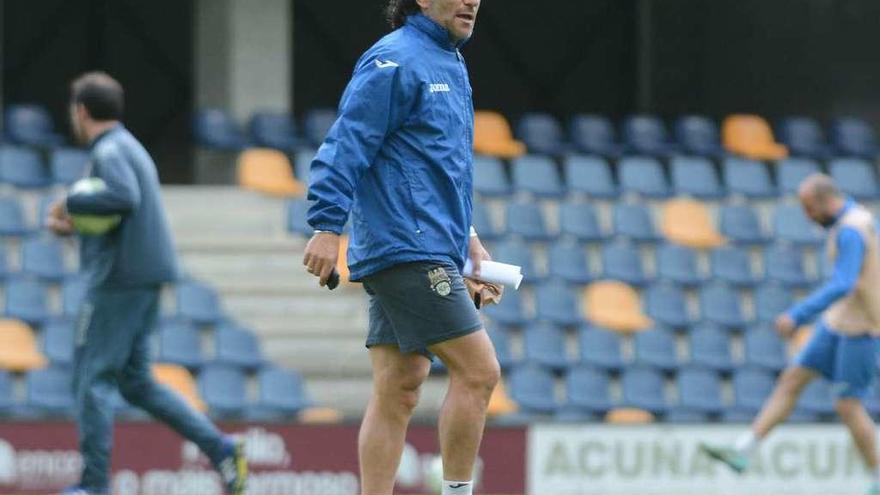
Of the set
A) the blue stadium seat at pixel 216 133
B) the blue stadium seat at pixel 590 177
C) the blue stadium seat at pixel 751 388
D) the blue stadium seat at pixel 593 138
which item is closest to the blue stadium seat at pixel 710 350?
the blue stadium seat at pixel 751 388

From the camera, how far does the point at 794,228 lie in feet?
59.4

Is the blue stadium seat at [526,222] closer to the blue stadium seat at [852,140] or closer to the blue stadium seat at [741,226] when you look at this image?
the blue stadium seat at [741,226]

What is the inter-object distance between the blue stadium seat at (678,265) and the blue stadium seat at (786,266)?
25.2 inches

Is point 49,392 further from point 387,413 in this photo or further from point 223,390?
point 387,413

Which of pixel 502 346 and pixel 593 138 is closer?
pixel 502 346

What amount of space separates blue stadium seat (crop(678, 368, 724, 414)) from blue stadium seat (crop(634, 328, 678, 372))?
173 millimetres

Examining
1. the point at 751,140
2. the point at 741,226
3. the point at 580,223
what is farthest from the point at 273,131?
the point at 751,140

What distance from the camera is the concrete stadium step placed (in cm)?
1548

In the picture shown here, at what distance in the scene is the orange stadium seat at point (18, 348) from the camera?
47.2 ft

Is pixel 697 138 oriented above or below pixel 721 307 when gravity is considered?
above

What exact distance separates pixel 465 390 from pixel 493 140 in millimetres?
12781

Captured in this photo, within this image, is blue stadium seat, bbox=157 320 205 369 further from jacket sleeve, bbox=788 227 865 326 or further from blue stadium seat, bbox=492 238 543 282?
jacket sleeve, bbox=788 227 865 326

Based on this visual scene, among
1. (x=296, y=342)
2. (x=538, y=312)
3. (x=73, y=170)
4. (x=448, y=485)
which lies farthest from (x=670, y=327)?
(x=448, y=485)

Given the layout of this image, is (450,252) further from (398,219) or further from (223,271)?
(223,271)
